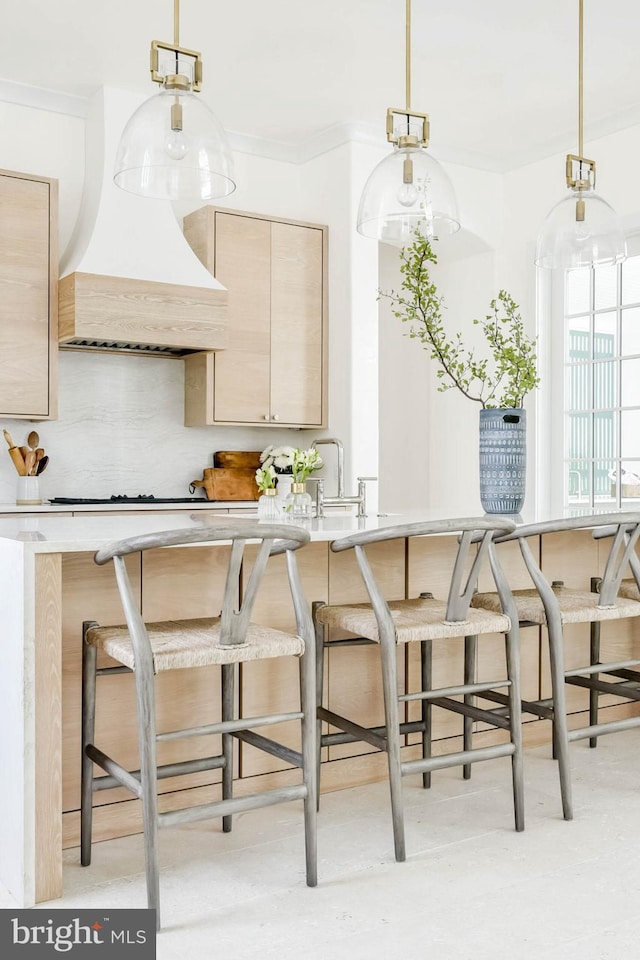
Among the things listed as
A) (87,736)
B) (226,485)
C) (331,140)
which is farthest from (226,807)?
(331,140)

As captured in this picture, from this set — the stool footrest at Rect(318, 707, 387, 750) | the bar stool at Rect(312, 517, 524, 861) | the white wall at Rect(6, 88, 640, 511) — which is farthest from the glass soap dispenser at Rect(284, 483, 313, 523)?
the white wall at Rect(6, 88, 640, 511)

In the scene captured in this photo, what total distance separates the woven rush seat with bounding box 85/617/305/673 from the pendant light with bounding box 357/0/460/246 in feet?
4.11

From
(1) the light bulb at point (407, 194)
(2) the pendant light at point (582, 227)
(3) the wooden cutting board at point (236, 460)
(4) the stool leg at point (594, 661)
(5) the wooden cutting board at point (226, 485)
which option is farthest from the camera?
(3) the wooden cutting board at point (236, 460)

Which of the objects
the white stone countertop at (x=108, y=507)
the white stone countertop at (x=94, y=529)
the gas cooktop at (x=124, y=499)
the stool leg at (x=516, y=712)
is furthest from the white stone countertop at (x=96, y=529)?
the gas cooktop at (x=124, y=499)

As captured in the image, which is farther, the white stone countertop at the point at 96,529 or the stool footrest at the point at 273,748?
the stool footrest at the point at 273,748

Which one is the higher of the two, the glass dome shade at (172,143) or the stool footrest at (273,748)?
the glass dome shade at (172,143)

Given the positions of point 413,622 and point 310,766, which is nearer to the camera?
point 310,766

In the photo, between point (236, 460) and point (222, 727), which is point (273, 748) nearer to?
point (222, 727)

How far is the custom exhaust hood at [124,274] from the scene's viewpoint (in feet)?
13.9

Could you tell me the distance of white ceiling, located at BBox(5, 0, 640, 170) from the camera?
12.1 ft

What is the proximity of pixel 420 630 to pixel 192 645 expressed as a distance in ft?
2.05

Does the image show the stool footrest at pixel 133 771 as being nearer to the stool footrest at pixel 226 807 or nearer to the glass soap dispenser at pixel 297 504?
the stool footrest at pixel 226 807

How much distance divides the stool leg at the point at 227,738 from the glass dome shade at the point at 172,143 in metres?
1.30

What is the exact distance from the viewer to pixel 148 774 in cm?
193
